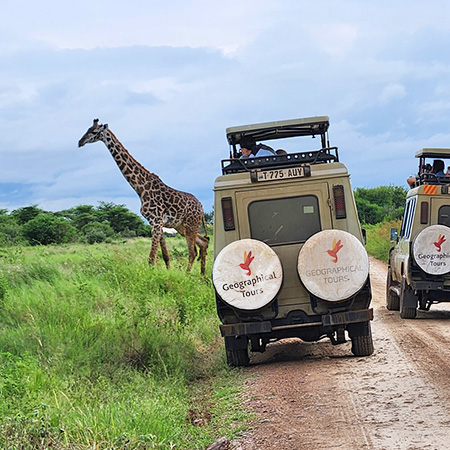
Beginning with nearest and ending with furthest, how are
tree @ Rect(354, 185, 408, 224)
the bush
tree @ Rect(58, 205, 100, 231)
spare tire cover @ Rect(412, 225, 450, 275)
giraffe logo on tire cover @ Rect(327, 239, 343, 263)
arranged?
giraffe logo on tire cover @ Rect(327, 239, 343, 263), spare tire cover @ Rect(412, 225, 450, 275), the bush, tree @ Rect(58, 205, 100, 231), tree @ Rect(354, 185, 408, 224)

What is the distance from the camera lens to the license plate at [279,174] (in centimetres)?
953

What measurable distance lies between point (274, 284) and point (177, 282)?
7.25 m

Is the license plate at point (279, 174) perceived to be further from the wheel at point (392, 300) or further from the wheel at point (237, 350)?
the wheel at point (392, 300)

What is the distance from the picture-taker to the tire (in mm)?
9805

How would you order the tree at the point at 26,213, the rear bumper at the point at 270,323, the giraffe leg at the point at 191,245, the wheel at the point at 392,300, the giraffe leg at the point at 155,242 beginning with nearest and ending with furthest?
the rear bumper at the point at 270,323 < the wheel at the point at 392,300 < the giraffe leg at the point at 155,242 < the giraffe leg at the point at 191,245 < the tree at the point at 26,213

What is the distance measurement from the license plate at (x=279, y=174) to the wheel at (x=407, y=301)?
5201mm

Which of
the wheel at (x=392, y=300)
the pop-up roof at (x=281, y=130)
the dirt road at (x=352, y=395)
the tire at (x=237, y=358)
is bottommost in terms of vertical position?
the dirt road at (x=352, y=395)

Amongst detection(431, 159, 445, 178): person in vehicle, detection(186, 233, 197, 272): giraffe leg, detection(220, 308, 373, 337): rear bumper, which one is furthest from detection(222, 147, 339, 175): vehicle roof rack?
detection(186, 233, 197, 272): giraffe leg

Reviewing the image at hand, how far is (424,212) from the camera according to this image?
13.7 metres

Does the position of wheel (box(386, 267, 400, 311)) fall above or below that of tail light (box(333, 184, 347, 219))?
below

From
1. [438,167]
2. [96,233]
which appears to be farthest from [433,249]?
[96,233]

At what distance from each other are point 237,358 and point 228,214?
1.79 m

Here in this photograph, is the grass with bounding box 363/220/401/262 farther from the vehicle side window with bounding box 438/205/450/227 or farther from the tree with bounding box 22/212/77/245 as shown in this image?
the vehicle side window with bounding box 438/205/450/227

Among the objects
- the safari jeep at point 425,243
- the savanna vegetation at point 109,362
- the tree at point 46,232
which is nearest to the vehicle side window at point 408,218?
the safari jeep at point 425,243
